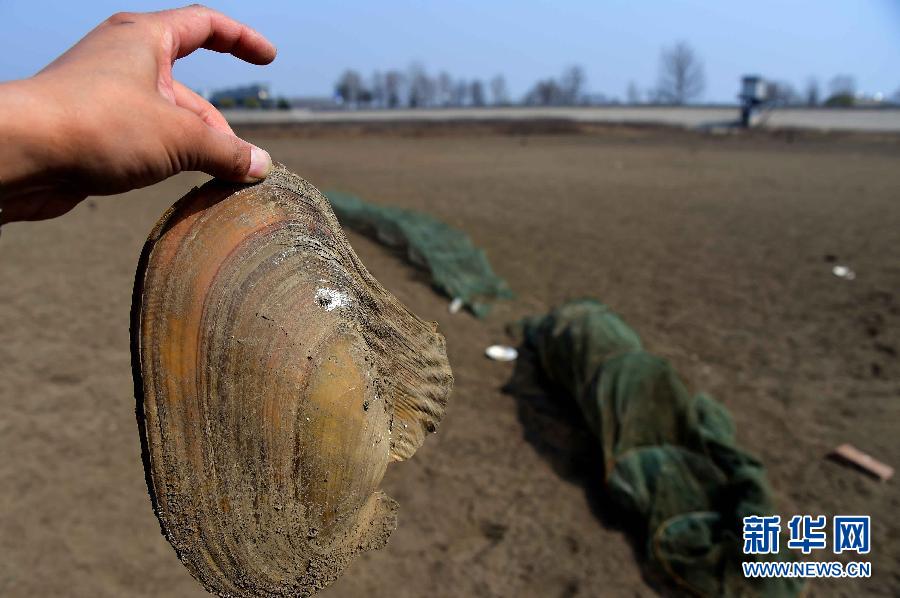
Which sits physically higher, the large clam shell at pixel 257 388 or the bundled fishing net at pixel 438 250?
the large clam shell at pixel 257 388

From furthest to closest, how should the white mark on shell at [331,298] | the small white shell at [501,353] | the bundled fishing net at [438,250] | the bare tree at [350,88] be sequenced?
1. the bare tree at [350,88]
2. the bundled fishing net at [438,250]
3. the small white shell at [501,353]
4. the white mark on shell at [331,298]

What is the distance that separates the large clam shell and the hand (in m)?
0.08

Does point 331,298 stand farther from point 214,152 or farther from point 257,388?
point 214,152

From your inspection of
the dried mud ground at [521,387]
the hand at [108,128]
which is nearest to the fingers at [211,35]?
the hand at [108,128]

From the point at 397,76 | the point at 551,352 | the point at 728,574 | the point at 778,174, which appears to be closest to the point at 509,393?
the point at 551,352

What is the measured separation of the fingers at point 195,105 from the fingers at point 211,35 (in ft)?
0.20

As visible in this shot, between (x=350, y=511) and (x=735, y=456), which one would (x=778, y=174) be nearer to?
(x=735, y=456)

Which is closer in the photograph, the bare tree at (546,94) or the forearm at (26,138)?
the forearm at (26,138)

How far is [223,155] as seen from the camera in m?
1.08

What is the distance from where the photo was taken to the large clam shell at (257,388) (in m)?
1.05

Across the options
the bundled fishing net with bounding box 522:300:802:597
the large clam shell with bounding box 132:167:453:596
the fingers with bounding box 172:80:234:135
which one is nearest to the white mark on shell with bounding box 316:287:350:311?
the large clam shell with bounding box 132:167:453:596

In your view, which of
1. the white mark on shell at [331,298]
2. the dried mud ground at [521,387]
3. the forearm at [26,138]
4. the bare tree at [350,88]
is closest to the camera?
the forearm at [26,138]

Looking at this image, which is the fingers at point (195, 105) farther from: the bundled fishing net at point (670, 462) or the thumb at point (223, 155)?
the bundled fishing net at point (670, 462)

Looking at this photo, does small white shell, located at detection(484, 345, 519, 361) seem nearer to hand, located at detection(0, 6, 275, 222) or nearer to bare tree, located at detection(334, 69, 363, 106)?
hand, located at detection(0, 6, 275, 222)
